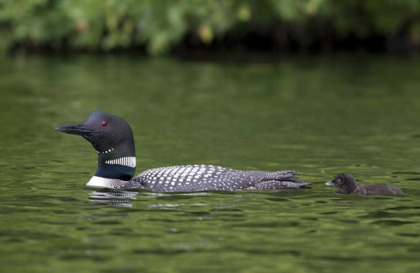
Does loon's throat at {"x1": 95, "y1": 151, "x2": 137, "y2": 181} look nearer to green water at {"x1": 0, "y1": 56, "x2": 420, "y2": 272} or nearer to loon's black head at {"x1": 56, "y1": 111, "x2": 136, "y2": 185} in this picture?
loon's black head at {"x1": 56, "y1": 111, "x2": 136, "y2": 185}

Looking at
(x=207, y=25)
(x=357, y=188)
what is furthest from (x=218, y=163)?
(x=207, y=25)

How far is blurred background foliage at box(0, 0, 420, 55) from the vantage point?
2381cm

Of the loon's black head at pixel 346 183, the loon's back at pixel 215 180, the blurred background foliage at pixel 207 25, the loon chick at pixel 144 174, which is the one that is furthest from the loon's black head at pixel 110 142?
the blurred background foliage at pixel 207 25

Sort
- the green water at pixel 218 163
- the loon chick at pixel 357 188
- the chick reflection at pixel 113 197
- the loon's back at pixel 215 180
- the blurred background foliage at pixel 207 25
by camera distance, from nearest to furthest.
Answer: the green water at pixel 218 163
the chick reflection at pixel 113 197
the loon chick at pixel 357 188
the loon's back at pixel 215 180
the blurred background foliage at pixel 207 25

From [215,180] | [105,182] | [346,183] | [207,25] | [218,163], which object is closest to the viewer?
[346,183]

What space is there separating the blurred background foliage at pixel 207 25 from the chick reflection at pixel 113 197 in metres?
14.4

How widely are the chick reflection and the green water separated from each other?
42mm

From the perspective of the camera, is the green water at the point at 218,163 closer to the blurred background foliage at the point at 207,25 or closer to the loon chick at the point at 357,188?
the loon chick at the point at 357,188

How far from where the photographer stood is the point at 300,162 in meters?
10.8

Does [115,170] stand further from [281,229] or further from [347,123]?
[347,123]

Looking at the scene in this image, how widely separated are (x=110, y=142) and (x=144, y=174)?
0.42 meters

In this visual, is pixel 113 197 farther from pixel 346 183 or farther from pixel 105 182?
pixel 346 183

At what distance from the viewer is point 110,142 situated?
900cm

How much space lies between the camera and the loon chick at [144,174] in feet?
28.4
